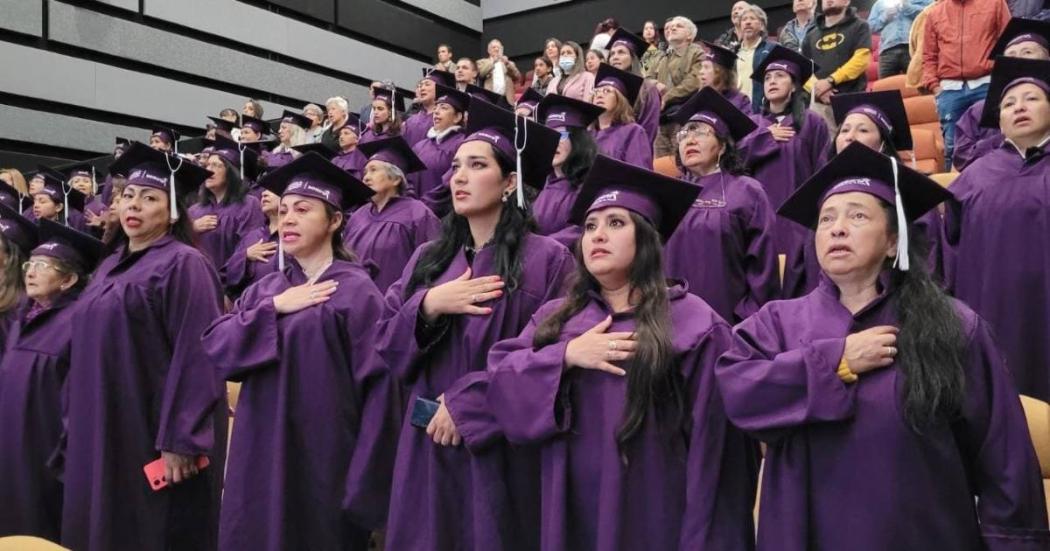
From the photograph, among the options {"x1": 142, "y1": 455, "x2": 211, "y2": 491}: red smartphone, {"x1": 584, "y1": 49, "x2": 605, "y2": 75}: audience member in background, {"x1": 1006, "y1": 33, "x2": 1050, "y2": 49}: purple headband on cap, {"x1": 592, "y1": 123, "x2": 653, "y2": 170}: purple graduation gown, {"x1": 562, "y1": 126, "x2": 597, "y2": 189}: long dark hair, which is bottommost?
{"x1": 142, "y1": 455, "x2": 211, "y2": 491}: red smartphone

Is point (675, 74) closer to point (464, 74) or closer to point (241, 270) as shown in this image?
point (464, 74)

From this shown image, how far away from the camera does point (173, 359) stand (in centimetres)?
386

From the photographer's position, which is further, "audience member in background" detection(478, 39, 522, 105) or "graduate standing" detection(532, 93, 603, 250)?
"audience member in background" detection(478, 39, 522, 105)

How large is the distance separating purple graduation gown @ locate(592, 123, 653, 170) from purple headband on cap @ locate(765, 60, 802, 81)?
100 centimetres

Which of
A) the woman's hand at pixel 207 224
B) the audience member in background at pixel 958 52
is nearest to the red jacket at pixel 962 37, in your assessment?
the audience member in background at pixel 958 52

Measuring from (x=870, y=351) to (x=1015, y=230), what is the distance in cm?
222

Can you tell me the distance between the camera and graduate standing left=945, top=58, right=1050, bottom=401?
159 inches

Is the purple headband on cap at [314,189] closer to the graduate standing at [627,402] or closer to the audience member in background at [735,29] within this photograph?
the graduate standing at [627,402]

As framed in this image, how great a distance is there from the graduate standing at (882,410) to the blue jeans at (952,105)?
4747 millimetres

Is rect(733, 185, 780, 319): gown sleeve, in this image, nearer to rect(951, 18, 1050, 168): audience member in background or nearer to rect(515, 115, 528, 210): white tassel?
rect(951, 18, 1050, 168): audience member in background

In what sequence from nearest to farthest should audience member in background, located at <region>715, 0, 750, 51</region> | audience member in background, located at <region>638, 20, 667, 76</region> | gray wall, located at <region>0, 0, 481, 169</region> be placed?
audience member in background, located at <region>715, 0, 750, 51</region>
audience member in background, located at <region>638, 20, 667, 76</region>
gray wall, located at <region>0, 0, 481, 169</region>

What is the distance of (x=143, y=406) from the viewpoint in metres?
3.95

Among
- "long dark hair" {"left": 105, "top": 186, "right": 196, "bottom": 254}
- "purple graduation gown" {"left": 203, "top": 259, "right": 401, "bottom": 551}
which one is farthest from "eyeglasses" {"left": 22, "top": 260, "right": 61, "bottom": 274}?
"purple graduation gown" {"left": 203, "top": 259, "right": 401, "bottom": 551}

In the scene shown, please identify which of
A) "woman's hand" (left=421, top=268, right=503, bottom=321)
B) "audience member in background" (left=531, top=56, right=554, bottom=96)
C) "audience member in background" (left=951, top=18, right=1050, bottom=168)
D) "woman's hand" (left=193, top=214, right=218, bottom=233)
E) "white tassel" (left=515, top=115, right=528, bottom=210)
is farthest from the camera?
"audience member in background" (left=531, top=56, right=554, bottom=96)
